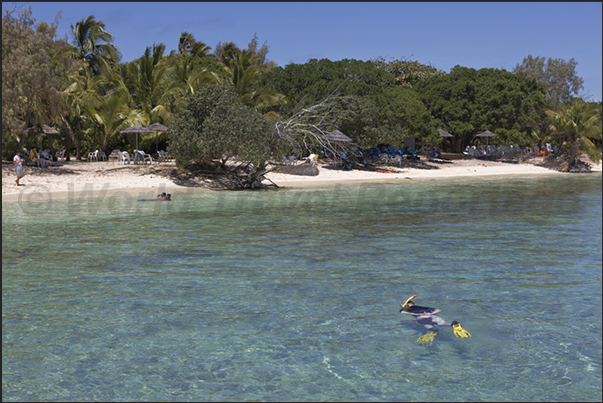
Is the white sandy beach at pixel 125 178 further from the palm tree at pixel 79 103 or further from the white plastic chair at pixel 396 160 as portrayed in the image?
the palm tree at pixel 79 103

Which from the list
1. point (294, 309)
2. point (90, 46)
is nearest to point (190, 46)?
point (90, 46)

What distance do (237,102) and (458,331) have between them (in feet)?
73.6

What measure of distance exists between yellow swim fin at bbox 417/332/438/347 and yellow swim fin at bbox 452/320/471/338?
249 mm

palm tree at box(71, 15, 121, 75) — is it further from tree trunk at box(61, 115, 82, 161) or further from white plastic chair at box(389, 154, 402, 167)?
white plastic chair at box(389, 154, 402, 167)

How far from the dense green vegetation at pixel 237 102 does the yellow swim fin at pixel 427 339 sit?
17.9 metres

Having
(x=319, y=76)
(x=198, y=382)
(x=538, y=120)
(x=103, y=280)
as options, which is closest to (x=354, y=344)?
(x=198, y=382)

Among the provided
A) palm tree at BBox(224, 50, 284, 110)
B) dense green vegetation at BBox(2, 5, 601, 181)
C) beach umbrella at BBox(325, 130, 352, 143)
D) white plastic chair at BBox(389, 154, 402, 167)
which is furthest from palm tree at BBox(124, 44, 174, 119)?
white plastic chair at BBox(389, 154, 402, 167)

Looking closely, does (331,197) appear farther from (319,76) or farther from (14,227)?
(319,76)

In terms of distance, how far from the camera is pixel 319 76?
3741cm

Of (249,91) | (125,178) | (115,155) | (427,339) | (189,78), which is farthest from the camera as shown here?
(249,91)

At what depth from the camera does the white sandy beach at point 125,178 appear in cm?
2408

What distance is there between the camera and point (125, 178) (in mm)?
27234

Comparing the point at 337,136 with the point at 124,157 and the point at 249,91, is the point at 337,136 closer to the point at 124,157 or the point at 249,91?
the point at 249,91

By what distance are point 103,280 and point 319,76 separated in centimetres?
2947
